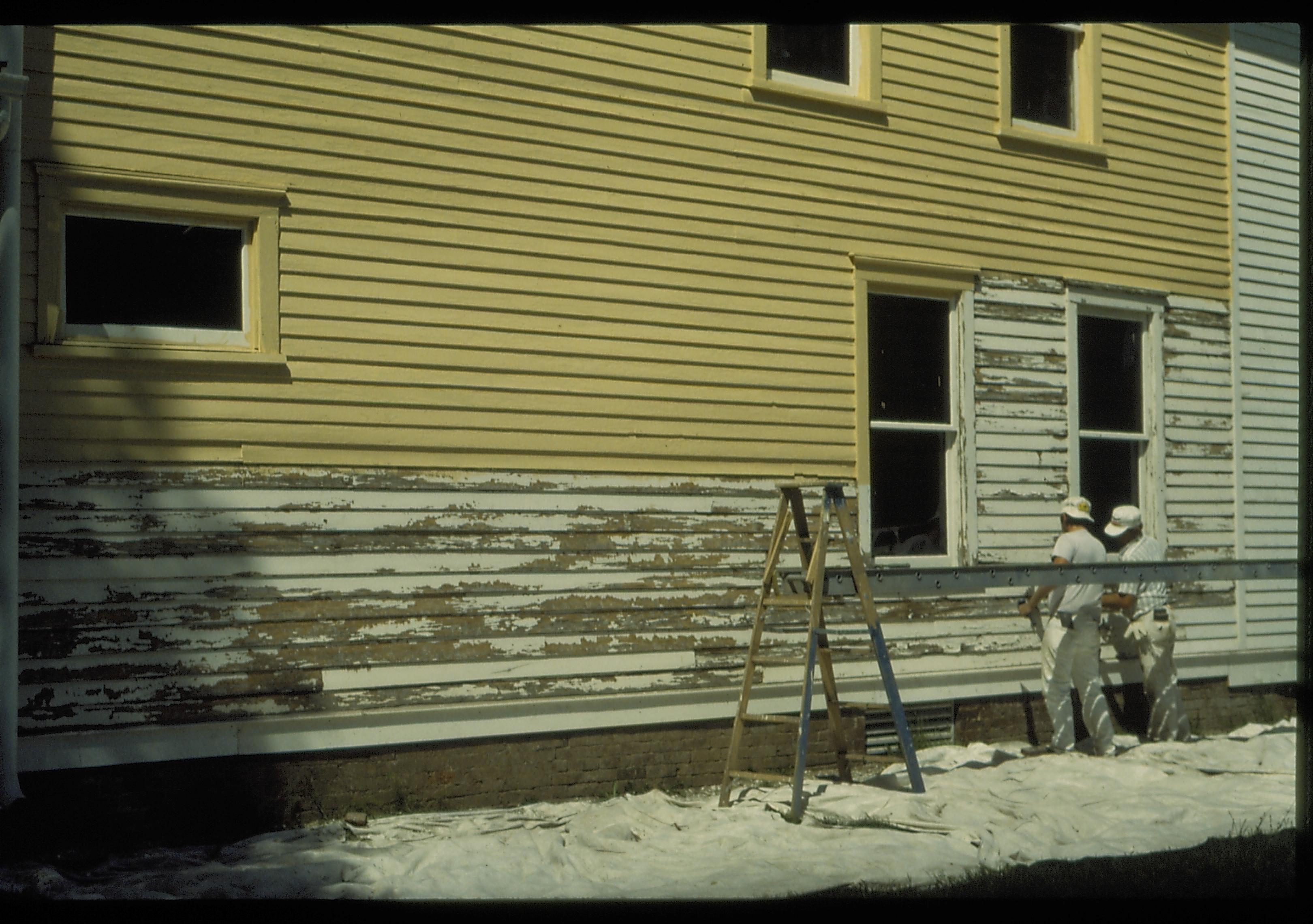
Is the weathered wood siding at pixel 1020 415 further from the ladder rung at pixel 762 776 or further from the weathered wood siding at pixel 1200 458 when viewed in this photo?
the ladder rung at pixel 762 776

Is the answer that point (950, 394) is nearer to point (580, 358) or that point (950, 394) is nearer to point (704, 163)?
point (704, 163)

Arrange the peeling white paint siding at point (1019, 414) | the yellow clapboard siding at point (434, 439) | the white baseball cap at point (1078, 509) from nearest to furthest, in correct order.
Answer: the yellow clapboard siding at point (434, 439) → the white baseball cap at point (1078, 509) → the peeling white paint siding at point (1019, 414)

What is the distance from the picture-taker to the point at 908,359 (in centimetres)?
995

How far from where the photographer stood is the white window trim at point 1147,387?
1080 cm

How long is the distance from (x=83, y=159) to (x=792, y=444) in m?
4.73

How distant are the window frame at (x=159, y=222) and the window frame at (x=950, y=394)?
4.14 metres

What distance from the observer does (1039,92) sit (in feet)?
35.4

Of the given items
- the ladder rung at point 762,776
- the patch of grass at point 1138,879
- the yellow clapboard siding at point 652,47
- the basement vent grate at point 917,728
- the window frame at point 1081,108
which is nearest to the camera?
the patch of grass at point 1138,879

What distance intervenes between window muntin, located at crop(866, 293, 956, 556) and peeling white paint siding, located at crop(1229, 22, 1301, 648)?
3.20m

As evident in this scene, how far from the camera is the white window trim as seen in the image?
10.8 metres

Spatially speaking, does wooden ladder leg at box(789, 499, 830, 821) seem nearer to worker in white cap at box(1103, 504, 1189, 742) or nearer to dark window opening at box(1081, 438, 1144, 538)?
worker in white cap at box(1103, 504, 1189, 742)

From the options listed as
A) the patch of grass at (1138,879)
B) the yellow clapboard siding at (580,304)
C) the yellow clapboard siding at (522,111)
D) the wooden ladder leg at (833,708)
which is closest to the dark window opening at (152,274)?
the yellow clapboard siding at (580,304)

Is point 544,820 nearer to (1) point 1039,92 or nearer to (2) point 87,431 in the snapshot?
(2) point 87,431

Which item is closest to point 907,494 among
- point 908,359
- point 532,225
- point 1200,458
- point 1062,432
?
point 908,359
